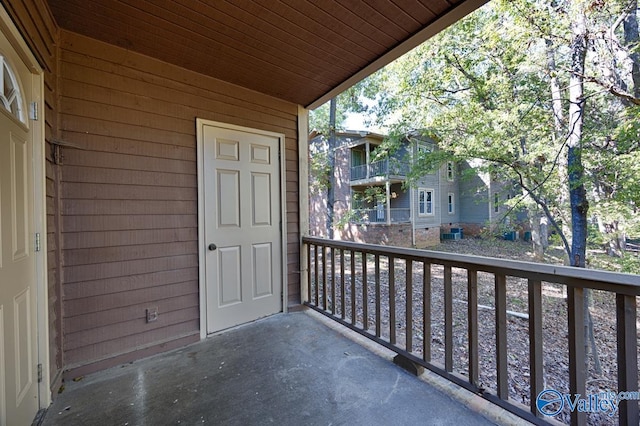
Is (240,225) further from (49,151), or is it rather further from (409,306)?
(409,306)

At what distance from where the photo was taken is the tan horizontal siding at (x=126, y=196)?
196 centimetres

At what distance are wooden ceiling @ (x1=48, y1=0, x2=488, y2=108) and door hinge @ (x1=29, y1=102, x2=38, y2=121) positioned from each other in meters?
0.69

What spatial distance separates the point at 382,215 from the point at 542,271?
9.62m

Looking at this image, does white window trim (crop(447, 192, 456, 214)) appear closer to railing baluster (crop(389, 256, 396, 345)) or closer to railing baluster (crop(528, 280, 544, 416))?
railing baluster (crop(389, 256, 396, 345))

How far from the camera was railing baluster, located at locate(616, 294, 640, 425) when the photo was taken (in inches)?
44.3

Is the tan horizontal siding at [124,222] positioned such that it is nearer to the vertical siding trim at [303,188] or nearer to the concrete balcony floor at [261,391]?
the concrete balcony floor at [261,391]

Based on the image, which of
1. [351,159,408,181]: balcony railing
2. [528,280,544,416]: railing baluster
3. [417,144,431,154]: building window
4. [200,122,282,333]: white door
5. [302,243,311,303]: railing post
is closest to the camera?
[528,280,544,416]: railing baluster

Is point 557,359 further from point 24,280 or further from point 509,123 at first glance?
point 24,280

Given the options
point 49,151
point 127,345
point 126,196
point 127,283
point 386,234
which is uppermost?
point 49,151

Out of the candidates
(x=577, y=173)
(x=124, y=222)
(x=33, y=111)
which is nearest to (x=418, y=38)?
(x=33, y=111)

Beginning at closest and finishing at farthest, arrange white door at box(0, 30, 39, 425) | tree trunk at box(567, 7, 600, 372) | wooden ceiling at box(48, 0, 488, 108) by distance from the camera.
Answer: white door at box(0, 30, 39, 425) < wooden ceiling at box(48, 0, 488, 108) < tree trunk at box(567, 7, 600, 372)

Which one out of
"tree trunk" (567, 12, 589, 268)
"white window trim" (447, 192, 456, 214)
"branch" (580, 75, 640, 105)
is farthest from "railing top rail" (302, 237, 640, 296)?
"white window trim" (447, 192, 456, 214)

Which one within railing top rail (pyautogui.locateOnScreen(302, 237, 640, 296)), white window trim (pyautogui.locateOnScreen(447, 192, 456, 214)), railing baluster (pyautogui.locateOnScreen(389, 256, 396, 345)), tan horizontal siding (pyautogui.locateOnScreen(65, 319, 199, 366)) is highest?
white window trim (pyautogui.locateOnScreen(447, 192, 456, 214))

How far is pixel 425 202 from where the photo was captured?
11719mm
